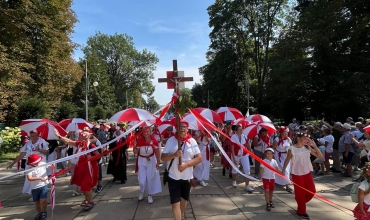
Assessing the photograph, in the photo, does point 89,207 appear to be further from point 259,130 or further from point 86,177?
point 259,130

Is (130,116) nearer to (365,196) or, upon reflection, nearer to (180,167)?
(180,167)

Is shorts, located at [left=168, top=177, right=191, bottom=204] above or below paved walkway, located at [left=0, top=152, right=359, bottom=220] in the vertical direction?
above

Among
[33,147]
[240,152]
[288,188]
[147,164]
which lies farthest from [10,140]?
[288,188]

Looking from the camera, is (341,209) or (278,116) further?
(278,116)

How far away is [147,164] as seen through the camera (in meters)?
6.92

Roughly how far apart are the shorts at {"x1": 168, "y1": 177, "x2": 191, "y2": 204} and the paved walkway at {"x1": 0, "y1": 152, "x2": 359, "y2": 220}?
3.77ft

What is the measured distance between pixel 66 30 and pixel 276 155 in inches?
1034

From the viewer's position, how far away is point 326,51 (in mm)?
21406

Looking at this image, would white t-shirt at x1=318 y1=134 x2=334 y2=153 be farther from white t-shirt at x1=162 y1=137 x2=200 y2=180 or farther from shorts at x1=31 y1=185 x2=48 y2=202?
shorts at x1=31 y1=185 x2=48 y2=202

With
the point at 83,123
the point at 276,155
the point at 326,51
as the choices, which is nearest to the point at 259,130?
the point at 276,155

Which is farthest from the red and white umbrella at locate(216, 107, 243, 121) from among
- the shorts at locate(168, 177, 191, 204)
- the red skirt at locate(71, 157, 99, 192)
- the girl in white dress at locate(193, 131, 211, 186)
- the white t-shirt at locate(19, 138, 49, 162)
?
the shorts at locate(168, 177, 191, 204)

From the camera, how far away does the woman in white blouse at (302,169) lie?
18.2 ft

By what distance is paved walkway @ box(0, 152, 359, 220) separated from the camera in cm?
569

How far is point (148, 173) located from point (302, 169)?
351 centimetres
